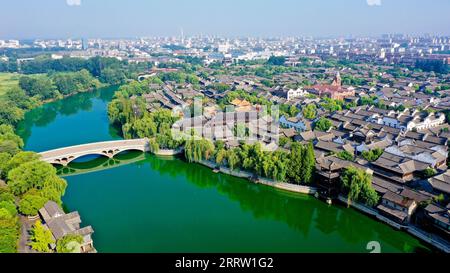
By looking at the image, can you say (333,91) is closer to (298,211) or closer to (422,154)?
(422,154)

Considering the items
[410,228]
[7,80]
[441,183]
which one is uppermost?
[7,80]

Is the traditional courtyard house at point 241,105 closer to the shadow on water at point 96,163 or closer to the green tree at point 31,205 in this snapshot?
the shadow on water at point 96,163

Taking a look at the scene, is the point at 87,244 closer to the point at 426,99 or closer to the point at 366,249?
the point at 366,249

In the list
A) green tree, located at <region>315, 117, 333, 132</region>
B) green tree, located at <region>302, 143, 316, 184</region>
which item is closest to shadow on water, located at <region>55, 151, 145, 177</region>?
green tree, located at <region>302, 143, 316, 184</region>

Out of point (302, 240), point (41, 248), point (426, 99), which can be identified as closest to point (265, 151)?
point (302, 240)

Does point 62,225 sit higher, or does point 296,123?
point 296,123

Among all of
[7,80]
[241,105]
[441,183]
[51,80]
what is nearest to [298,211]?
[441,183]

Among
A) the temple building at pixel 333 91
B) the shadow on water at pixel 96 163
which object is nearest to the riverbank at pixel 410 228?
the shadow on water at pixel 96 163
